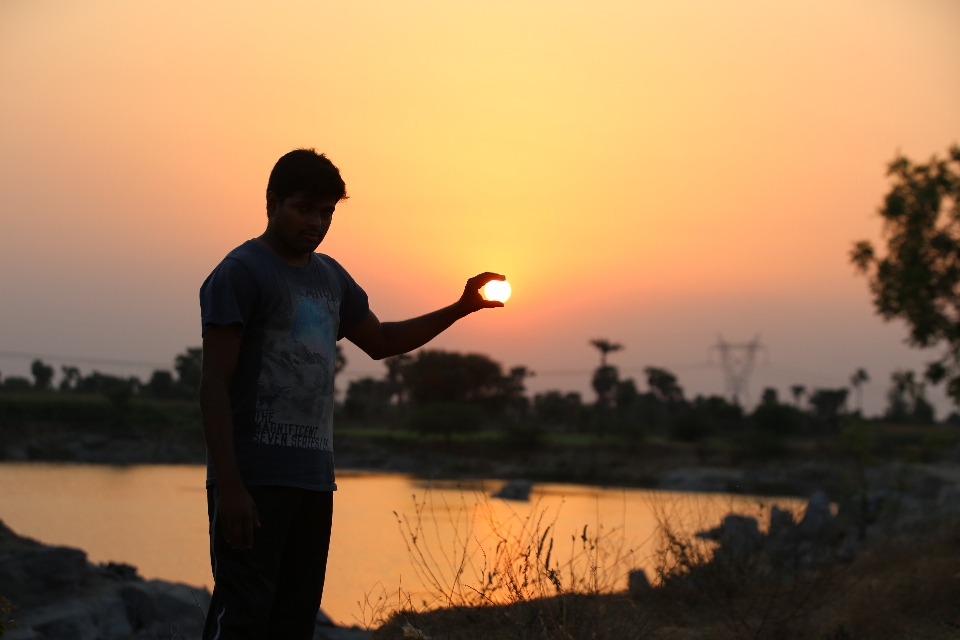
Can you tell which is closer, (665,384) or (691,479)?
(691,479)

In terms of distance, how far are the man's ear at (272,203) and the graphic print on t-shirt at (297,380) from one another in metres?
0.26

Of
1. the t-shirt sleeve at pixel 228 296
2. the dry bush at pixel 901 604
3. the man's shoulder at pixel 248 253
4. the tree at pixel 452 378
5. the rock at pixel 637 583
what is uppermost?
the tree at pixel 452 378

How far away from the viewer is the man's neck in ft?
8.31

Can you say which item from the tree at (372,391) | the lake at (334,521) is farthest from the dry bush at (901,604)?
the tree at (372,391)

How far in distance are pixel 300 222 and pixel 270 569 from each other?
947 millimetres

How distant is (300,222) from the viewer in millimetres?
2492

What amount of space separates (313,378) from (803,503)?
6997 millimetres

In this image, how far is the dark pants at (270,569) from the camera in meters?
2.34

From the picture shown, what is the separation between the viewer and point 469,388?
3319 inches

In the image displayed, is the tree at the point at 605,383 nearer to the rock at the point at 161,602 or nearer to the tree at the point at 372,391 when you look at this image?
the tree at the point at 372,391

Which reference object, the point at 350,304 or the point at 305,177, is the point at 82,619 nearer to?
the point at 350,304

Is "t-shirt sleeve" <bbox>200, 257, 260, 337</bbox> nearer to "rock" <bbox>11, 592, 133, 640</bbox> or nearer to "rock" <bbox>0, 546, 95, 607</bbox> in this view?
"rock" <bbox>11, 592, 133, 640</bbox>

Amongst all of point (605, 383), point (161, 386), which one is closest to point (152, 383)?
point (161, 386)

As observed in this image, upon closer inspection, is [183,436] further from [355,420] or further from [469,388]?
[469,388]
